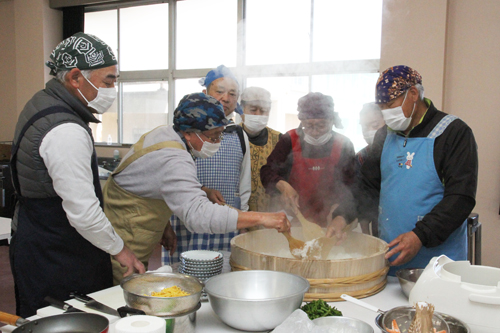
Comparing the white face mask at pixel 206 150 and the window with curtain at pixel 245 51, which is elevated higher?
the window with curtain at pixel 245 51

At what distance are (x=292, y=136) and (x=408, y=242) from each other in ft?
3.85

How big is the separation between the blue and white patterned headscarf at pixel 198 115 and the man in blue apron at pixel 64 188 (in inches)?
12.1

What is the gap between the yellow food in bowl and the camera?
1.19m

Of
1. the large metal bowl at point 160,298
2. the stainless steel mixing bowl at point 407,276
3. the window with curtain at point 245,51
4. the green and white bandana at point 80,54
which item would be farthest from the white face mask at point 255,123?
the large metal bowl at point 160,298

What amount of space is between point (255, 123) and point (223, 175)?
581 millimetres

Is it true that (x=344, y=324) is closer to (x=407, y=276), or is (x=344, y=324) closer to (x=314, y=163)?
(x=407, y=276)

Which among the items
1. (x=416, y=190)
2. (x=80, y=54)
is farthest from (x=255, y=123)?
(x=80, y=54)

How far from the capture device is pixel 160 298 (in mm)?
1095

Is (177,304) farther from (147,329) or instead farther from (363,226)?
(363,226)

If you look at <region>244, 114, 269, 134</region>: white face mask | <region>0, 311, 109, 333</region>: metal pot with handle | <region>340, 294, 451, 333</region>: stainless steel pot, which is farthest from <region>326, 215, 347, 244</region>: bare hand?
<region>0, 311, 109, 333</region>: metal pot with handle

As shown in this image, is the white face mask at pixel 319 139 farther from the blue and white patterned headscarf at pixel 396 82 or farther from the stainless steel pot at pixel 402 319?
the stainless steel pot at pixel 402 319

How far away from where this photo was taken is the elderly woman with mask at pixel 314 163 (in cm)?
244

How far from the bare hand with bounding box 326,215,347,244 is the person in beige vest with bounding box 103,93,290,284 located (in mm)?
Result: 319

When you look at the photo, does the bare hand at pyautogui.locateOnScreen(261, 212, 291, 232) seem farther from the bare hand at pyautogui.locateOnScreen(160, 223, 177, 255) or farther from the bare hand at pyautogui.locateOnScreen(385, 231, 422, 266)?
the bare hand at pyautogui.locateOnScreen(160, 223, 177, 255)
